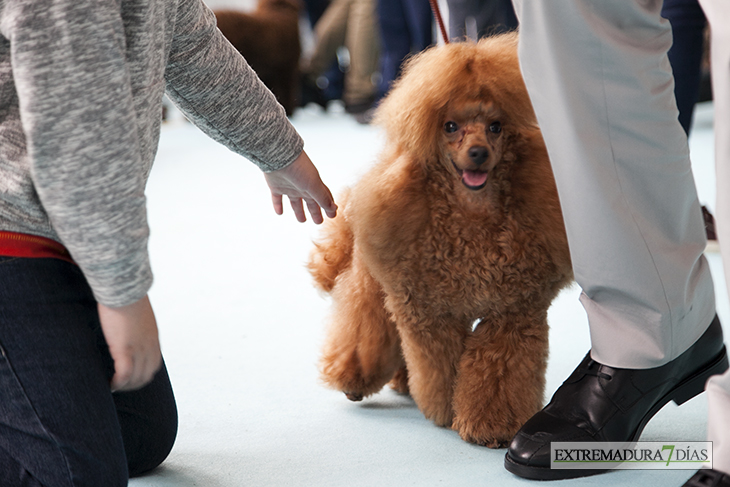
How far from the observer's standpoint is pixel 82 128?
0.61 metres

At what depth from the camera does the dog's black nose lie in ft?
3.14

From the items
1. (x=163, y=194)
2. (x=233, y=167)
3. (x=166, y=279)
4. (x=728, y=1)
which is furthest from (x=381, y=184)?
(x=233, y=167)

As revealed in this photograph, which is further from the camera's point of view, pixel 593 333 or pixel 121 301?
pixel 593 333

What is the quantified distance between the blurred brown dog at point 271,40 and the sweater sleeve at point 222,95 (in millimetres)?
3370

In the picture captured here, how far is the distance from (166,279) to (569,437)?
46.7 inches

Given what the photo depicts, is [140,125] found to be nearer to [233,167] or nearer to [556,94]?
[556,94]

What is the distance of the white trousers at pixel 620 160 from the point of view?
32.3 inches

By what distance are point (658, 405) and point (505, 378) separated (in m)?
0.20

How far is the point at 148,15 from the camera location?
0.71 meters

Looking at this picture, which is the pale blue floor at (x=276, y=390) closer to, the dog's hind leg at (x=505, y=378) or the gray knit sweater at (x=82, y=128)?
the dog's hind leg at (x=505, y=378)

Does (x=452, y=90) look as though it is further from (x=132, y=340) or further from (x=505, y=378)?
(x=132, y=340)

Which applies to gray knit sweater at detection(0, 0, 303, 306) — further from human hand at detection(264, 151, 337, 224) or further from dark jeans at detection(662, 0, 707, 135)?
dark jeans at detection(662, 0, 707, 135)

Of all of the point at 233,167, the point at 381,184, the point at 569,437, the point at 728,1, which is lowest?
the point at 233,167

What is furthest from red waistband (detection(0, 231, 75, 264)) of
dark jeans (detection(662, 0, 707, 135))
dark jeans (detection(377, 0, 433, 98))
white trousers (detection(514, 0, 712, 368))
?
dark jeans (detection(377, 0, 433, 98))
